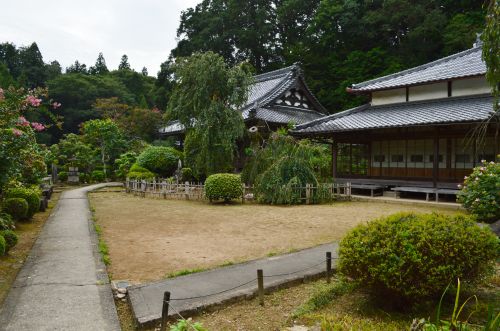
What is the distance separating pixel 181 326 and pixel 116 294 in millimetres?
2530

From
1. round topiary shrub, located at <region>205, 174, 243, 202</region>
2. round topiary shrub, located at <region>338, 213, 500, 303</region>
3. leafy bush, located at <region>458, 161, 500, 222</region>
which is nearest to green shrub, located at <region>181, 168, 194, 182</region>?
round topiary shrub, located at <region>205, 174, 243, 202</region>

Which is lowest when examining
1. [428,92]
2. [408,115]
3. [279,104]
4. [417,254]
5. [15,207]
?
[15,207]

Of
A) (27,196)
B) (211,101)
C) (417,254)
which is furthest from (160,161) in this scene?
(417,254)

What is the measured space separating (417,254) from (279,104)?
2318 cm

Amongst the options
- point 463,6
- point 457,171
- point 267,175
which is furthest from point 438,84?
point 463,6

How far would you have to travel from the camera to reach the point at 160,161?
2358 centimetres

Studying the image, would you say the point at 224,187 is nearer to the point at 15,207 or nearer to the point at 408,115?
the point at 15,207

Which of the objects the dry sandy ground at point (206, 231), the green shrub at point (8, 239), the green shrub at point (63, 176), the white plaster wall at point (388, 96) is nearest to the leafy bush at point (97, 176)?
the green shrub at point (63, 176)

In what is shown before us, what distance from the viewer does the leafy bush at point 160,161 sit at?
23.6 metres

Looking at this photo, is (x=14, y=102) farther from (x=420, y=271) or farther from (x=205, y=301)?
(x=420, y=271)

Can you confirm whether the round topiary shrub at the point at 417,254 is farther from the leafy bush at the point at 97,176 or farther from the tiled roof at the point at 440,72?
the leafy bush at the point at 97,176

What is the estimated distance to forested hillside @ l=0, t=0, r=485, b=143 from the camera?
3322 centimetres

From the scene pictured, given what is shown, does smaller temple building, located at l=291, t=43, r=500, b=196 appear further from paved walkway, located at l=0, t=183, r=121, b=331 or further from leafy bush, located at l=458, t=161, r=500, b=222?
paved walkway, located at l=0, t=183, r=121, b=331

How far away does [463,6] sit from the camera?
34.3m
